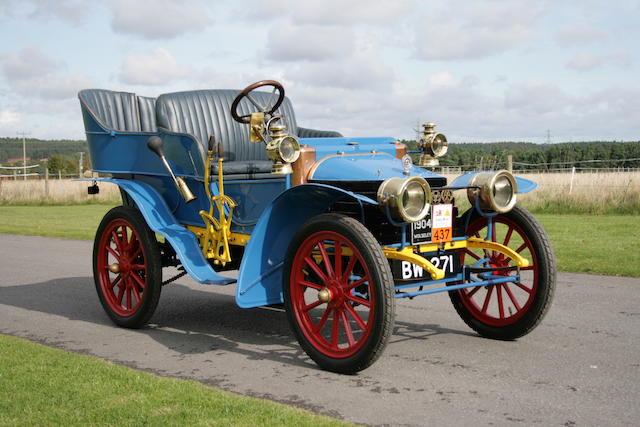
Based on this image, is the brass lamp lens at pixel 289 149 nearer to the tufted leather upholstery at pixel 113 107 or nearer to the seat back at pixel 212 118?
the seat back at pixel 212 118

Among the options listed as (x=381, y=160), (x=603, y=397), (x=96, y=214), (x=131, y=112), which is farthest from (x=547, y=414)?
(x=96, y=214)

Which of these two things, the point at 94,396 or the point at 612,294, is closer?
the point at 94,396

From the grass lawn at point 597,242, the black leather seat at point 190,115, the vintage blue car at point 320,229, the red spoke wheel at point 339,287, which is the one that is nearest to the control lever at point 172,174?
the vintage blue car at point 320,229

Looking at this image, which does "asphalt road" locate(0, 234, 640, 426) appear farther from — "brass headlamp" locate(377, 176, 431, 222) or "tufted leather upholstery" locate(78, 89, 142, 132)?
"tufted leather upholstery" locate(78, 89, 142, 132)

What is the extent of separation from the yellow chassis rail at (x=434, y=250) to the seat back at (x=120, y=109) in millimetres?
3195

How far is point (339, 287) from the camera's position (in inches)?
186

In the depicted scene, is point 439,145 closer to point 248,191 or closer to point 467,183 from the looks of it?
point 467,183

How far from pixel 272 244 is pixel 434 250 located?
1140 mm

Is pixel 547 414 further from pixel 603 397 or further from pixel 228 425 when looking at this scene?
pixel 228 425

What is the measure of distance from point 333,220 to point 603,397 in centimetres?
185

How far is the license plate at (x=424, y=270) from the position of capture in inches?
190

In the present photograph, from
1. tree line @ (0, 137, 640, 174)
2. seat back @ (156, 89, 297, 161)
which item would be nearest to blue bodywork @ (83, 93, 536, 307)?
seat back @ (156, 89, 297, 161)

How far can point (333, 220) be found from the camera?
462 centimetres

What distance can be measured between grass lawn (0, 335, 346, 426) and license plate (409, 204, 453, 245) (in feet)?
4.99
